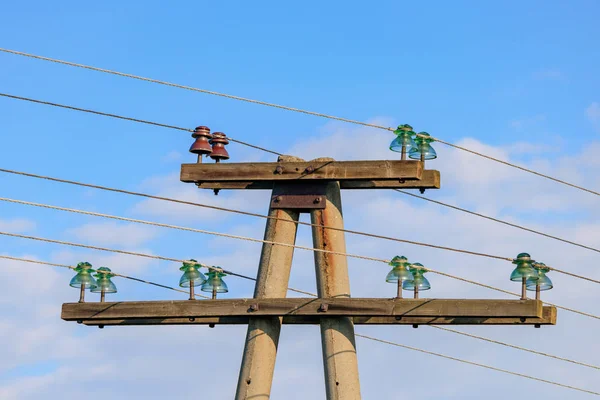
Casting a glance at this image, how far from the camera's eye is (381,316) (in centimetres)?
1542

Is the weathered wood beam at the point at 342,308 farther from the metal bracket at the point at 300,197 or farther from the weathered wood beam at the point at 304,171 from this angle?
the weathered wood beam at the point at 304,171

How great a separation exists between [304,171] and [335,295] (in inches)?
50.6

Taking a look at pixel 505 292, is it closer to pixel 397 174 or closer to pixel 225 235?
pixel 397 174

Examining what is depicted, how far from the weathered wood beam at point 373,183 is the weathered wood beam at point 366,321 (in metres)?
1.32

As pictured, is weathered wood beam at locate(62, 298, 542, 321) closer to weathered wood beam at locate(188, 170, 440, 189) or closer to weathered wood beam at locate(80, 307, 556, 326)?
weathered wood beam at locate(80, 307, 556, 326)

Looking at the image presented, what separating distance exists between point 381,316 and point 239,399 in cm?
163

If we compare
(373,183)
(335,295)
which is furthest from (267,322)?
(373,183)

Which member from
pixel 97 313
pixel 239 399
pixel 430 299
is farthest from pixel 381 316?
pixel 97 313

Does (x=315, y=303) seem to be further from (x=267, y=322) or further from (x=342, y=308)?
(x=267, y=322)

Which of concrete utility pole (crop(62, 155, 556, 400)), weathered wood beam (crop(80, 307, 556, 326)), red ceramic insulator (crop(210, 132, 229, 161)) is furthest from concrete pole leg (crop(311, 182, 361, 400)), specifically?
red ceramic insulator (crop(210, 132, 229, 161))

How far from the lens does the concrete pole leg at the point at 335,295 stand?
1533 cm

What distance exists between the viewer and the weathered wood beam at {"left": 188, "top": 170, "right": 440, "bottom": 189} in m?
15.5

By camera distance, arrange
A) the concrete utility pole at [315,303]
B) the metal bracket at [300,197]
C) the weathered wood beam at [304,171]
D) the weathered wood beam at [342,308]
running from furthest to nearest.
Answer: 1. the metal bracket at [300,197]
2. the weathered wood beam at [304,171]
3. the concrete utility pole at [315,303]
4. the weathered wood beam at [342,308]

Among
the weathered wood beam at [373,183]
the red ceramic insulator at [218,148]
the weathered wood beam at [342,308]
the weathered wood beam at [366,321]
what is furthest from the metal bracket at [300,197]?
the weathered wood beam at [366,321]
